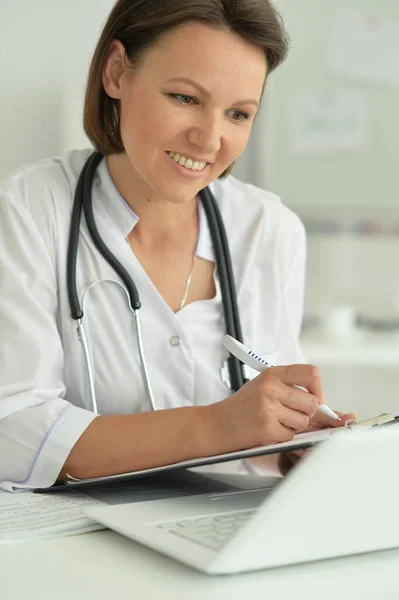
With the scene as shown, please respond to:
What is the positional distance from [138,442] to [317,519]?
391mm

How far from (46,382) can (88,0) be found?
2.37m

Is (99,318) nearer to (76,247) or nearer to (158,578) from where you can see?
(76,247)

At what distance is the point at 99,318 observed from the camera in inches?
49.4

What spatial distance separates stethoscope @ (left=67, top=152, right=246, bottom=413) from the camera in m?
1.21

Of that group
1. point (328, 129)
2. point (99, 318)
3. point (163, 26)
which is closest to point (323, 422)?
point (99, 318)

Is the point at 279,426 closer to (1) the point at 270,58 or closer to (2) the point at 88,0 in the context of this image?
(1) the point at 270,58

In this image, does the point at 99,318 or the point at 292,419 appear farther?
the point at 99,318

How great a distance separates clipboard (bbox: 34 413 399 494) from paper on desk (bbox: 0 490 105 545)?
2cm

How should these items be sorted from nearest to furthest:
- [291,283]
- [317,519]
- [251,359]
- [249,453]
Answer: [317,519] < [249,453] < [251,359] < [291,283]

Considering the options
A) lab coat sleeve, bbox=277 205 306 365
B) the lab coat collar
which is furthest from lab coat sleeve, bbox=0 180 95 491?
lab coat sleeve, bbox=277 205 306 365

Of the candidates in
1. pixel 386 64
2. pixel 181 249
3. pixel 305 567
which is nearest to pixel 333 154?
pixel 386 64

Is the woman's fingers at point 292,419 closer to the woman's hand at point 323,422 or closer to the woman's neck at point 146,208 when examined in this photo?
the woman's hand at point 323,422

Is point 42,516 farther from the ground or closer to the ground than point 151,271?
closer to the ground

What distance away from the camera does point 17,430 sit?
1.08 meters
